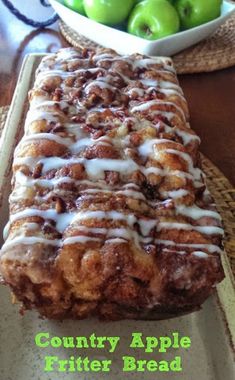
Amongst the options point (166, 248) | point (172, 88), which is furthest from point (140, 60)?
point (166, 248)

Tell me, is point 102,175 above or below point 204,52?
above

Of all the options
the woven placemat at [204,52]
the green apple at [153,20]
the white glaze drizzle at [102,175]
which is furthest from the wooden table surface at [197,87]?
the white glaze drizzle at [102,175]

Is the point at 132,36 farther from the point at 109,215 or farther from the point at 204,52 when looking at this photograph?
the point at 109,215

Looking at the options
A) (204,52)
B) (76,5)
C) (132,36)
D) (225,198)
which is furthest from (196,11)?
(225,198)

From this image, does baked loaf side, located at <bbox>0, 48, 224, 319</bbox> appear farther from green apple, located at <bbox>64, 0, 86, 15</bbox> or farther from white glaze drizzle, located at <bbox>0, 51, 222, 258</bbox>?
green apple, located at <bbox>64, 0, 86, 15</bbox>

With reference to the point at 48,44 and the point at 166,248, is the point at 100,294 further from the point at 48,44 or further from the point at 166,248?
the point at 48,44

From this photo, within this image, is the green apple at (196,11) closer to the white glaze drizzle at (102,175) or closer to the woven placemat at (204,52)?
the woven placemat at (204,52)

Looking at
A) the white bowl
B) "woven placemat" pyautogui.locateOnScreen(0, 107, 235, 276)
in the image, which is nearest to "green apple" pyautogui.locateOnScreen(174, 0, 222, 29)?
the white bowl
